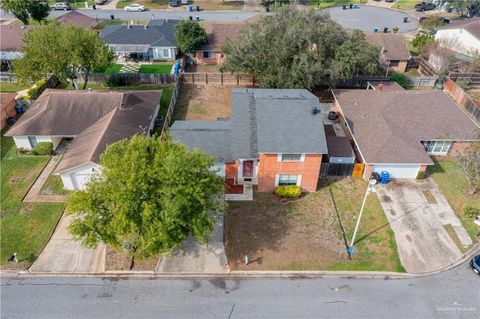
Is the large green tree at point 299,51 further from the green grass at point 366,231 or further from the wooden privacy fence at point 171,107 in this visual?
the green grass at point 366,231

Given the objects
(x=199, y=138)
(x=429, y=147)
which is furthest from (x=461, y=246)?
(x=199, y=138)

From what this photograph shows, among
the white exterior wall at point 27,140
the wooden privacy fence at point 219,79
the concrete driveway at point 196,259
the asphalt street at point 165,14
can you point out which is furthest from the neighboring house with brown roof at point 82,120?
the asphalt street at point 165,14

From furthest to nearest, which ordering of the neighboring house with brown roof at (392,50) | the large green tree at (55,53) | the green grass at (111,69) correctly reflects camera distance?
the neighboring house with brown roof at (392,50)
the green grass at (111,69)
the large green tree at (55,53)

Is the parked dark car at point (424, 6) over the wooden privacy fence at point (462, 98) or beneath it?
over

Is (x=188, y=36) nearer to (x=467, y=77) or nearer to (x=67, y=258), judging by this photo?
(x=67, y=258)

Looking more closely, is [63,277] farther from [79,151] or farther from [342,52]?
[342,52]

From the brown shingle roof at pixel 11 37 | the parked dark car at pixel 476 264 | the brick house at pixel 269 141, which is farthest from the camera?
the brown shingle roof at pixel 11 37

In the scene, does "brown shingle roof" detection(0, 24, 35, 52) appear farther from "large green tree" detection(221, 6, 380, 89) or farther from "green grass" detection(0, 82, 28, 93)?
"large green tree" detection(221, 6, 380, 89)

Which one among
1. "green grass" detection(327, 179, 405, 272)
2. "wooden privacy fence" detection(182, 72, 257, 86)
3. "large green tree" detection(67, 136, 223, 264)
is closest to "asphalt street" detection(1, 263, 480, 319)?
"green grass" detection(327, 179, 405, 272)
